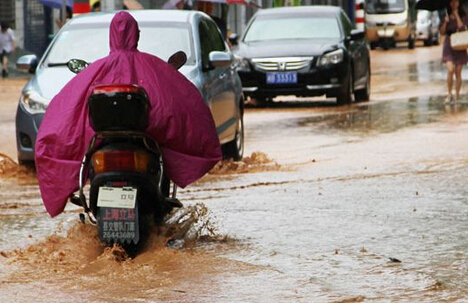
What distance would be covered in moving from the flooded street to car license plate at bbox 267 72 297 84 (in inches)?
267

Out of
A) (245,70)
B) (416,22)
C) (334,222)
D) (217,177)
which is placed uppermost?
(334,222)

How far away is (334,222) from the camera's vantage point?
9828 millimetres

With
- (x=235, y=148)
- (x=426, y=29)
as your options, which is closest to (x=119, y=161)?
(x=235, y=148)

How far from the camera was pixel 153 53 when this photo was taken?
44.8ft

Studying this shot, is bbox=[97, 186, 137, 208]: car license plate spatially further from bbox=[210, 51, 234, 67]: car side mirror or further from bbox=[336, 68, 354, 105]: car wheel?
bbox=[336, 68, 354, 105]: car wheel

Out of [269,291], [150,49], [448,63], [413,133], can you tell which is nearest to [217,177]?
[150,49]

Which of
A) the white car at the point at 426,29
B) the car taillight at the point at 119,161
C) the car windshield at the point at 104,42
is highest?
the car taillight at the point at 119,161

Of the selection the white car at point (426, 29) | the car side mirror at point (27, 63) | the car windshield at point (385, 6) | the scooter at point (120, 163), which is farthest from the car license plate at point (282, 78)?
the white car at point (426, 29)

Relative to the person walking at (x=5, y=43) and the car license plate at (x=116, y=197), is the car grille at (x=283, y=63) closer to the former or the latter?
the car license plate at (x=116, y=197)

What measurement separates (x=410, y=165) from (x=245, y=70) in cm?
1036

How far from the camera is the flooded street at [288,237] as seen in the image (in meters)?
7.39

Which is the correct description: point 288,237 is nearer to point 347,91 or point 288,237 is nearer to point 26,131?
point 26,131

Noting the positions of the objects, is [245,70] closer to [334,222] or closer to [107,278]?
[334,222]

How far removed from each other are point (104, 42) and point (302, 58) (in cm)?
959
